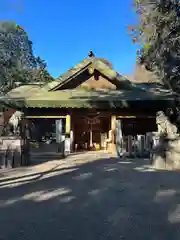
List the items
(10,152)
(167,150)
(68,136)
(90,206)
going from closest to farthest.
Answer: (90,206)
(167,150)
(10,152)
(68,136)

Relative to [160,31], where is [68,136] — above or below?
below

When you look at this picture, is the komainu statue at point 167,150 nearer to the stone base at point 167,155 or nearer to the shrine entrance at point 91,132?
the stone base at point 167,155

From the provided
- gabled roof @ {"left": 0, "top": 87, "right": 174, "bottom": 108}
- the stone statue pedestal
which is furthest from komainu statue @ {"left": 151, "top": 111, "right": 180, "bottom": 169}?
gabled roof @ {"left": 0, "top": 87, "right": 174, "bottom": 108}

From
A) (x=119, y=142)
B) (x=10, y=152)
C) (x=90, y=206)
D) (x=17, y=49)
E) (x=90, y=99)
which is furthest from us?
(x=17, y=49)

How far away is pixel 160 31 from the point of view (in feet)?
44.7

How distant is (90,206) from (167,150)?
5284 millimetres

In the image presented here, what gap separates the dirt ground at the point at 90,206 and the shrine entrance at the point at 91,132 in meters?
11.0

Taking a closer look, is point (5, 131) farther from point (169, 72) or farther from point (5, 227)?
point (5, 227)

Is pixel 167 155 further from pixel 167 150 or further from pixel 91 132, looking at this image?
pixel 91 132

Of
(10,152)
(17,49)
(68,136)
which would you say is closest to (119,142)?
(68,136)

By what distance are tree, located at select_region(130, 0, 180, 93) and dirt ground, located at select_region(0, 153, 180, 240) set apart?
741cm

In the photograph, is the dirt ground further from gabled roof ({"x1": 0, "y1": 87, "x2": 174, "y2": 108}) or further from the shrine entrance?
the shrine entrance

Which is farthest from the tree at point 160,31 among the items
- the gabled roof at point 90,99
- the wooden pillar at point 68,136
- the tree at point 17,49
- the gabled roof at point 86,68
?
the tree at point 17,49

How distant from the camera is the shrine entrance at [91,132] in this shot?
1977 centimetres
